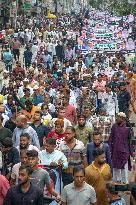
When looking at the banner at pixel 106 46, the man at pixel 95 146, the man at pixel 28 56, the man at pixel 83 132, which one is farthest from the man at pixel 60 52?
the man at pixel 95 146

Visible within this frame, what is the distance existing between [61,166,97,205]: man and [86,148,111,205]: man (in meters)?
0.85

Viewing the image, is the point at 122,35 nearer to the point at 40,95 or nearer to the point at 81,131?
the point at 40,95

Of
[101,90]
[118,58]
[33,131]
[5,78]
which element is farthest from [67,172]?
[118,58]

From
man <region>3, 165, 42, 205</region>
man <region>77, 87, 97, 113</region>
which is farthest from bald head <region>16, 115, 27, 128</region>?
man <region>77, 87, 97, 113</region>

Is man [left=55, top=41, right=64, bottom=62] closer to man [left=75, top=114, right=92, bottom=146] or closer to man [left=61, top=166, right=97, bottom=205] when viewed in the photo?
man [left=75, top=114, right=92, bottom=146]

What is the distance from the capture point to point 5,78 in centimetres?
2023

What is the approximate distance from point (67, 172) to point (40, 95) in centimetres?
651

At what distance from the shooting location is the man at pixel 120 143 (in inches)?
447

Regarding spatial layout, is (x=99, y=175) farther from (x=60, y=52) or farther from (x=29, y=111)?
(x=60, y=52)

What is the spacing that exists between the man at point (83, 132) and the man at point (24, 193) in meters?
3.38

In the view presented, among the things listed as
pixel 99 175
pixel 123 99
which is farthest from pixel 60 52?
pixel 99 175

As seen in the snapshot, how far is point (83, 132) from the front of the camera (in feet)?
36.0

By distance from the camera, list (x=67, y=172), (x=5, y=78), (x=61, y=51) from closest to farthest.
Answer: (x=67, y=172)
(x=5, y=78)
(x=61, y=51)

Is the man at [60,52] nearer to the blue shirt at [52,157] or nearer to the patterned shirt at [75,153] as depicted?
the patterned shirt at [75,153]
